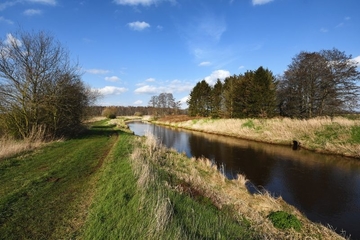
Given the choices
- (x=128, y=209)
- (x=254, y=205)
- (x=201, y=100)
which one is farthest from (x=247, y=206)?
(x=201, y=100)

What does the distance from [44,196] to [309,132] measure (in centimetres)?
2116

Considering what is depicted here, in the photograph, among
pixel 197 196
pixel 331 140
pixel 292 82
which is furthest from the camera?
pixel 292 82

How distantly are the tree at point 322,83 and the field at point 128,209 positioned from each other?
84.1 feet

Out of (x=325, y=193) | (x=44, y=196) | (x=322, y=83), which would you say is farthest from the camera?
(x=322, y=83)

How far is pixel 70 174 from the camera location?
8.13 meters

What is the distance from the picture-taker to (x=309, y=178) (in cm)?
1125

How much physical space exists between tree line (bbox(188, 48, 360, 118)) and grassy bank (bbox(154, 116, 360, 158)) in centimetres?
532

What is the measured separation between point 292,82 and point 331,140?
16.5 metres

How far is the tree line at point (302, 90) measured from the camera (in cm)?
2698

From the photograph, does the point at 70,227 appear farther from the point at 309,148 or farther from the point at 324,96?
the point at 324,96

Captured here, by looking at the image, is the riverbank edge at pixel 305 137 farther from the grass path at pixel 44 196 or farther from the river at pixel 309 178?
the grass path at pixel 44 196

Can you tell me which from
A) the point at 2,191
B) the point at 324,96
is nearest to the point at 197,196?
the point at 2,191

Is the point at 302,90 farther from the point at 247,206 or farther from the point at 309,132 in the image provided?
the point at 247,206

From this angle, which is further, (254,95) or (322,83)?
(254,95)
